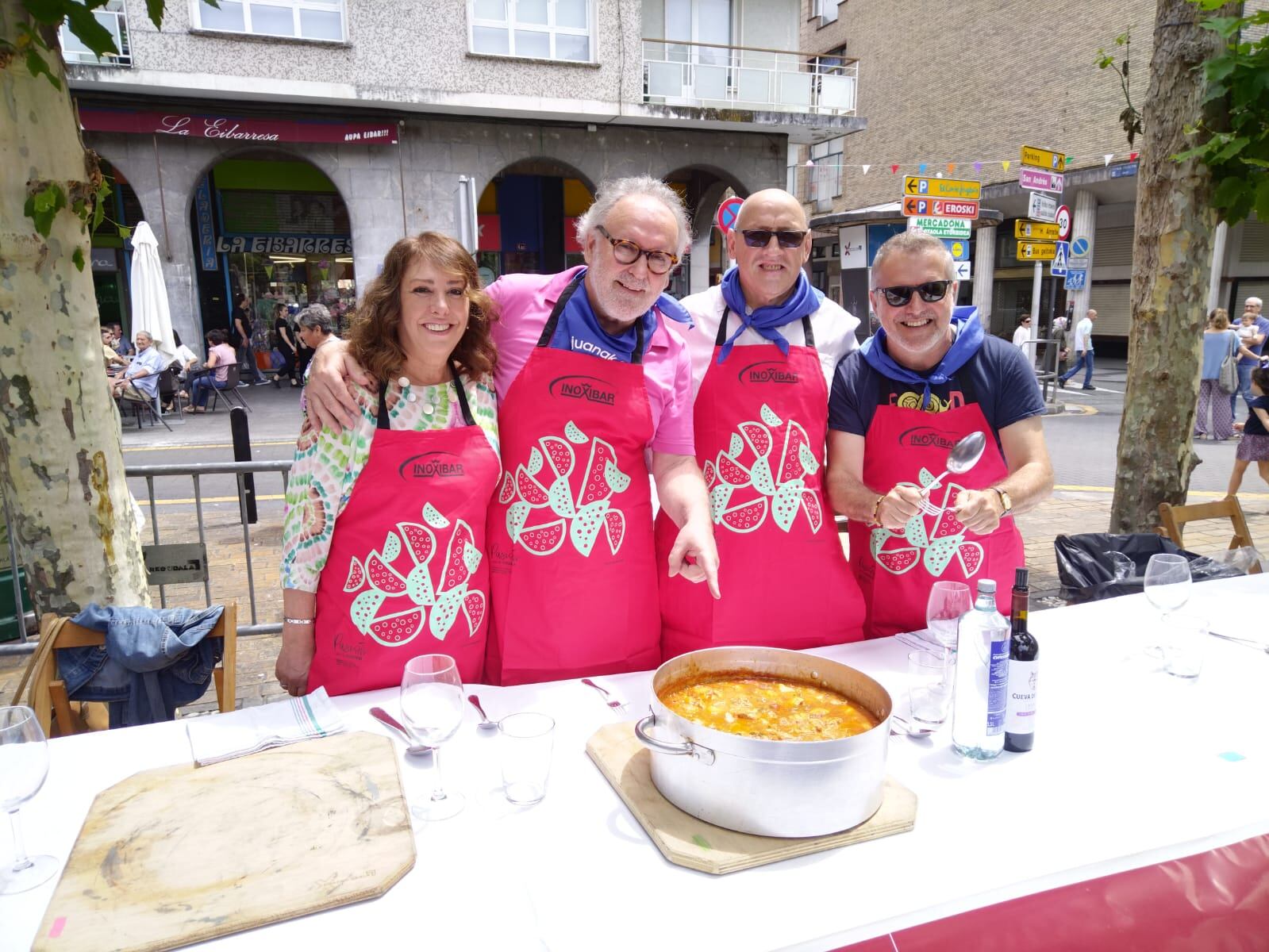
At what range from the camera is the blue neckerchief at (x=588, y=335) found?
217 cm

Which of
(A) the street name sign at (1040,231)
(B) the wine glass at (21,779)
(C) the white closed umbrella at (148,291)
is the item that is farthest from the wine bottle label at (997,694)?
(C) the white closed umbrella at (148,291)

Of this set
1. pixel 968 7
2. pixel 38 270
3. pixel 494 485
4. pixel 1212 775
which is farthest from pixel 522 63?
pixel 968 7

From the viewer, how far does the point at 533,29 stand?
14234 mm

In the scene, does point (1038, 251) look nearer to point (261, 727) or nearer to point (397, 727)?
point (397, 727)

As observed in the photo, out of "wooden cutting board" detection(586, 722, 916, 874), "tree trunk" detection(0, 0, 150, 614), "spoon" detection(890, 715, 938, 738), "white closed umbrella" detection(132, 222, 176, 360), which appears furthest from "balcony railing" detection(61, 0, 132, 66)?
"spoon" detection(890, 715, 938, 738)

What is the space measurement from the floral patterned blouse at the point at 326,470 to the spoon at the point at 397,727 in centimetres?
37

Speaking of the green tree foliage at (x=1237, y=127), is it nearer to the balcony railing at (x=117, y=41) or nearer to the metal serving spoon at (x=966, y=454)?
the metal serving spoon at (x=966, y=454)

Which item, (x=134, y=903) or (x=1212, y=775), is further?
(x=1212, y=775)

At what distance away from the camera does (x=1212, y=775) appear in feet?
5.33

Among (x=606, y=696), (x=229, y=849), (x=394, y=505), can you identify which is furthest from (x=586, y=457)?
(x=229, y=849)

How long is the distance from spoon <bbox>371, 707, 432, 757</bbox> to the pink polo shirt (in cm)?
85

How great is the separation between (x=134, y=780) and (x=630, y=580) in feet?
3.90

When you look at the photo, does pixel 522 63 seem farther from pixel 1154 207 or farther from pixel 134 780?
pixel 134 780

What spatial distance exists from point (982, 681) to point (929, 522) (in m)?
0.80
